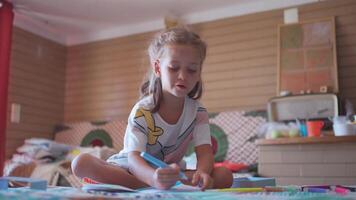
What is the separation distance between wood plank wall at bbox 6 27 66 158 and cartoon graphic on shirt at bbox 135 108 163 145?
261 cm

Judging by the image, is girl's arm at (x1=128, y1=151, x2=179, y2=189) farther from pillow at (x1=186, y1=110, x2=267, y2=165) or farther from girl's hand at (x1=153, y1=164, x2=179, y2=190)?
pillow at (x1=186, y1=110, x2=267, y2=165)

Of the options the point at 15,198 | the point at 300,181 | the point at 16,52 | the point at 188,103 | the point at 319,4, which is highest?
the point at 319,4

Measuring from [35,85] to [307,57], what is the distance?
2542 millimetres

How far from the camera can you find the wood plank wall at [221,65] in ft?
9.78

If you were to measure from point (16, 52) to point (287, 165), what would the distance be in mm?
2619

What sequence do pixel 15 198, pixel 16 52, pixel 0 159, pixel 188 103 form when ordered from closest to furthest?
pixel 15 198 < pixel 188 103 < pixel 0 159 < pixel 16 52

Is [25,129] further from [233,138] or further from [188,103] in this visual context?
[188,103]

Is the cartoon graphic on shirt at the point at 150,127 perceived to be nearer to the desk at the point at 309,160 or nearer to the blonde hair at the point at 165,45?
the blonde hair at the point at 165,45

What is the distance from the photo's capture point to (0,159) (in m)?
2.92

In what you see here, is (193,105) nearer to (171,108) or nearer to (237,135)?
(171,108)

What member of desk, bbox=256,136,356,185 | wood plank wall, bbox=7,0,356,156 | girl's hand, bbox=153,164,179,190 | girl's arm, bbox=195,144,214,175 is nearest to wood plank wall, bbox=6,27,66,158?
wood plank wall, bbox=7,0,356,156

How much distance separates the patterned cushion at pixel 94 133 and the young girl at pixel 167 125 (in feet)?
7.50

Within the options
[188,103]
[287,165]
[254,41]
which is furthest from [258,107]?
[188,103]

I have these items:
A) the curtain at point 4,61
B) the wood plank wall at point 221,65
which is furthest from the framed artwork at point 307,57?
the curtain at point 4,61
